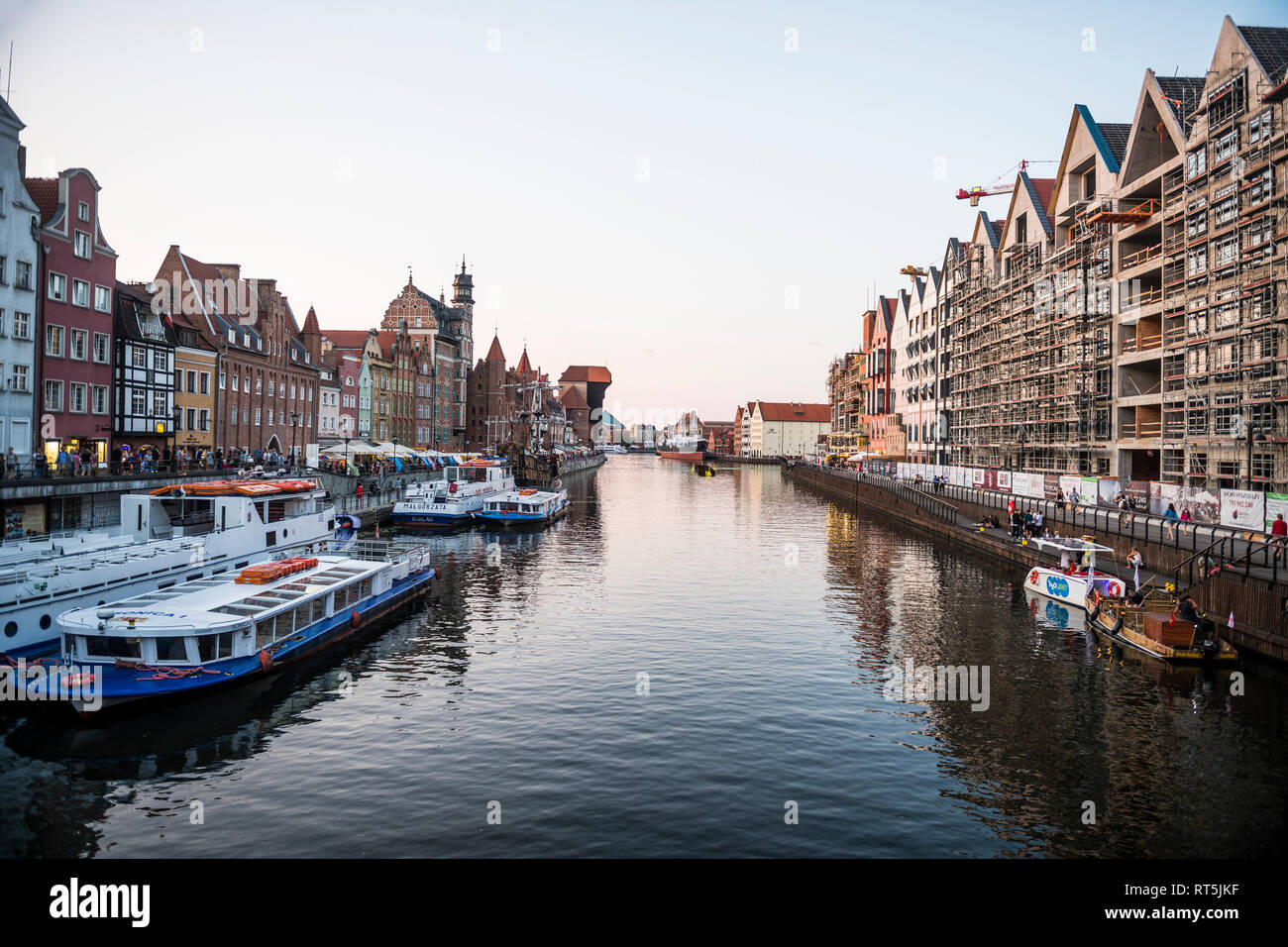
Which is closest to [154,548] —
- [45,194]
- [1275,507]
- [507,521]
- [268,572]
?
[268,572]

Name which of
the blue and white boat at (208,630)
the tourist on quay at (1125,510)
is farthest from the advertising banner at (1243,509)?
the blue and white boat at (208,630)

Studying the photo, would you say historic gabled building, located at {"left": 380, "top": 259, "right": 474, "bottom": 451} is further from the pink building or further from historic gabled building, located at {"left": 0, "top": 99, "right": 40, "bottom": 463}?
historic gabled building, located at {"left": 0, "top": 99, "right": 40, "bottom": 463}

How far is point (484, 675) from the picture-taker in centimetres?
2933

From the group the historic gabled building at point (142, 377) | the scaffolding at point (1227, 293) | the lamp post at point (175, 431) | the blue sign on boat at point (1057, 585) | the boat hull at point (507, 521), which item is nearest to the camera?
the blue sign on boat at point (1057, 585)

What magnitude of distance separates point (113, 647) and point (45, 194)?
4098 cm

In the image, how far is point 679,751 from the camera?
72.8 ft

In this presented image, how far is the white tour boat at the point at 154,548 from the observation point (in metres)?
26.9

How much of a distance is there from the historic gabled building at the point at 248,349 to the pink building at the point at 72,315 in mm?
15251

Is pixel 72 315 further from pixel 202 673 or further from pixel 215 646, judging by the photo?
pixel 202 673

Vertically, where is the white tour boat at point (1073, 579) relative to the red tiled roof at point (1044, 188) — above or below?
below

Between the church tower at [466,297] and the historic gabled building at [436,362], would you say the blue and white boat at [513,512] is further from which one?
the church tower at [466,297]

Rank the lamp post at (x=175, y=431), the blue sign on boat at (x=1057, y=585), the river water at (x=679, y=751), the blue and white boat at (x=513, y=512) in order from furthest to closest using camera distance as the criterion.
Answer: the blue and white boat at (x=513, y=512), the lamp post at (x=175, y=431), the blue sign on boat at (x=1057, y=585), the river water at (x=679, y=751)

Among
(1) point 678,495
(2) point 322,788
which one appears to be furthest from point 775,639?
(1) point 678,495
